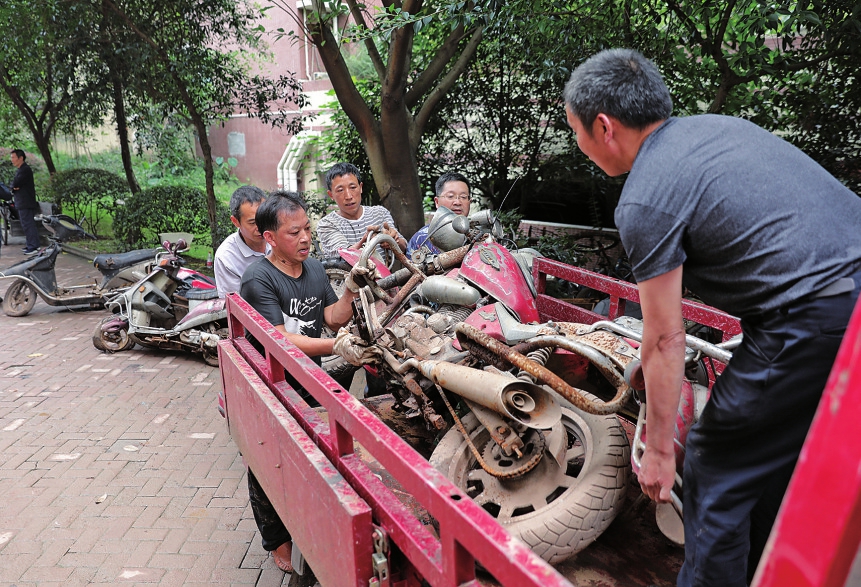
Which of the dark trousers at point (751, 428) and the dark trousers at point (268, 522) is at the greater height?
the dark trousers at point (751, 428)

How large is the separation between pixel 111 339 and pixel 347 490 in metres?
5.27

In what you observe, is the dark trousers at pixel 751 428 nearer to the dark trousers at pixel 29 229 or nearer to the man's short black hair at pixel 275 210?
the man's short black hair at pixel 275 210

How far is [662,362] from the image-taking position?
60.2 inches

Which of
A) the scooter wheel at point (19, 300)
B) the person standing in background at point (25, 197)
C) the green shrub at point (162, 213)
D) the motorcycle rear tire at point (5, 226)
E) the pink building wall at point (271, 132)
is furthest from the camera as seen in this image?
the pink building wall at point (271, 132)

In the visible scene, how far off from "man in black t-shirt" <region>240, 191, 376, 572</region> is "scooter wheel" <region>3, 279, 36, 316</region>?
5766 mm

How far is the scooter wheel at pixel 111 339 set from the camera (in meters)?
6.14

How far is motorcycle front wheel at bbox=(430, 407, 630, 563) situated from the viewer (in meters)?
1.94

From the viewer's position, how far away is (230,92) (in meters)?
9.13

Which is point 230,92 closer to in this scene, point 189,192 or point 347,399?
point 189,192

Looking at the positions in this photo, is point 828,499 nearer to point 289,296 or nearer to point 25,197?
point 289,296

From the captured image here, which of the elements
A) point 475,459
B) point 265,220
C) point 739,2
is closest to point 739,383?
point 475,459

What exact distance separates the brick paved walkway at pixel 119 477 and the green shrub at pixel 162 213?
4.61m

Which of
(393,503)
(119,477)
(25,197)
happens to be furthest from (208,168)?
(393,503)

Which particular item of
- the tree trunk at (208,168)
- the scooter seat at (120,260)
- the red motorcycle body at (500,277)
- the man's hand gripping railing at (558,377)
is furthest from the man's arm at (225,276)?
the tree trunk at (208,168)
